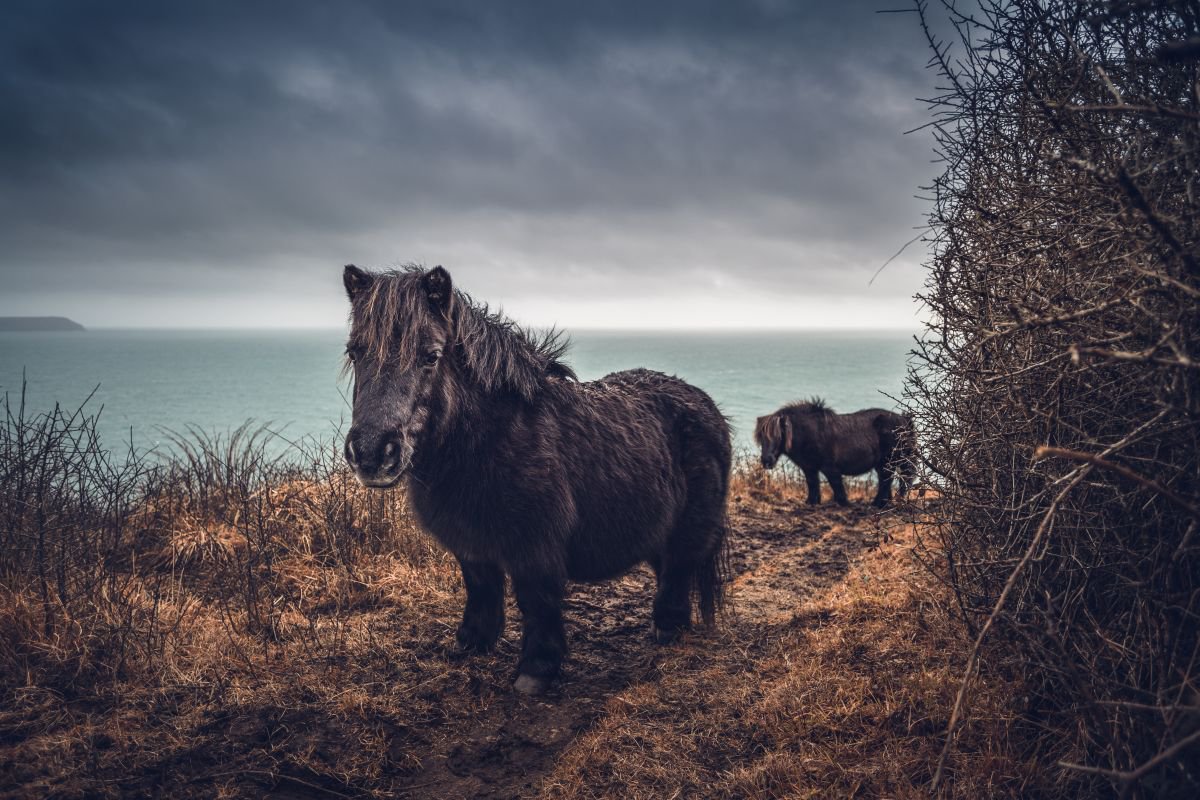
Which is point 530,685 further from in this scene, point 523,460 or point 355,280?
point 355,280

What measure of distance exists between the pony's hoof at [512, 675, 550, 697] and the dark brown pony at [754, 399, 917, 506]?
6.41 m

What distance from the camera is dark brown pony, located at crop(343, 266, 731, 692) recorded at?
3.41 m

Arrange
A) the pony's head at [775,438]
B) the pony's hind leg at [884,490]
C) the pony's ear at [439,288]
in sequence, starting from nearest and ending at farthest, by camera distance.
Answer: the pony's ear at [439,288]
the pony's hind leg at [884,490]
the pony's head at [775,438]

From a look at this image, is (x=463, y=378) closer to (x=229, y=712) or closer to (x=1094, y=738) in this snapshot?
(x=229, y=712)

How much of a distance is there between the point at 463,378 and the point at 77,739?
2.75 metres

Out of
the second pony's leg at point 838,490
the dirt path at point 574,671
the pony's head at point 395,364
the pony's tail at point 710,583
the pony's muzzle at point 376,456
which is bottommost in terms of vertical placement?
the dirt path at point 574,671

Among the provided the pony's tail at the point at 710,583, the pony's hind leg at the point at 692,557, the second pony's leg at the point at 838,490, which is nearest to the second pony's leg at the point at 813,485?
the second pony's leg at the point at 838,490

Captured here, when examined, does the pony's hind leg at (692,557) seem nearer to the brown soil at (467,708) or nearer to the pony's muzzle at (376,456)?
the brown soil at (467,708)

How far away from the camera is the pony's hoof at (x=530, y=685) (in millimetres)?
3869

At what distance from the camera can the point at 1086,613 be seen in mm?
2498

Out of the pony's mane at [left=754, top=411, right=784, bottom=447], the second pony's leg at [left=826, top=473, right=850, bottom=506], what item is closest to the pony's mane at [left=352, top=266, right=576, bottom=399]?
the pony's mane at [left=754, top=411, right=784, bottom=447]

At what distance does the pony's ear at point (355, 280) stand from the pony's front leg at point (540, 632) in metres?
2.13

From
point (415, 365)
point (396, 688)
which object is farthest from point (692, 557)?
point (415, 365)

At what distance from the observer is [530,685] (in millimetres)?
3877
